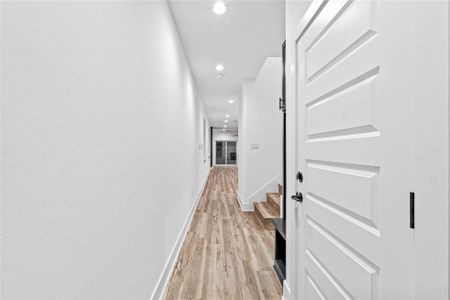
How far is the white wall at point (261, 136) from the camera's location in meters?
4.29

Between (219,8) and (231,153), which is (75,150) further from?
(231,153)

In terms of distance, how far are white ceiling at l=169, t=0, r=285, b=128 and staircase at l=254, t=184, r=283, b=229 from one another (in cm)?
226

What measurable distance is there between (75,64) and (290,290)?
1821mm

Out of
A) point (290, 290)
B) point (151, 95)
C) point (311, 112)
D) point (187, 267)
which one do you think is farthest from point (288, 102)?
point (187, 267)

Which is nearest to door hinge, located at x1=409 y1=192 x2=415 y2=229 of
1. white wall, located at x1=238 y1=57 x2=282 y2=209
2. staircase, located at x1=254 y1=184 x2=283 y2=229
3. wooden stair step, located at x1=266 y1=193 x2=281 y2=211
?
staircase, located at x1=254 y1=184 x2=283 y2=229

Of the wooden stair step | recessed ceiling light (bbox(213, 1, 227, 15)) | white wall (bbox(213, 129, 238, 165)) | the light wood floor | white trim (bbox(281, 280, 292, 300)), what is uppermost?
recessed ceiling light (bbox(213, 1, 227, 15))

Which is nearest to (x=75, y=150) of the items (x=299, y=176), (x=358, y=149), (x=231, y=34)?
(x=358, y=149)

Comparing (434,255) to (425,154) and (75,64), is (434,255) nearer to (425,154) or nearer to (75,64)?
(425,154)

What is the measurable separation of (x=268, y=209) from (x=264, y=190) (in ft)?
1.92

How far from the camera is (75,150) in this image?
2.34 feet

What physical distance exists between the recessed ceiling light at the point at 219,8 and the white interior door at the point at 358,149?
1.08m

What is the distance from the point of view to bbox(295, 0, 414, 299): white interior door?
25.5 inches

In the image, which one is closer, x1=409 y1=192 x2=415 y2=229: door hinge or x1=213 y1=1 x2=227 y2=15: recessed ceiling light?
x1=409 y1=192 x2=415 y2=229: door hinge

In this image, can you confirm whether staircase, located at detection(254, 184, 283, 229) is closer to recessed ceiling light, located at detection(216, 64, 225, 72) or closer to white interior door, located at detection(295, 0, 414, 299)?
white interior door, located at detection(295, 0, 414, 299)
